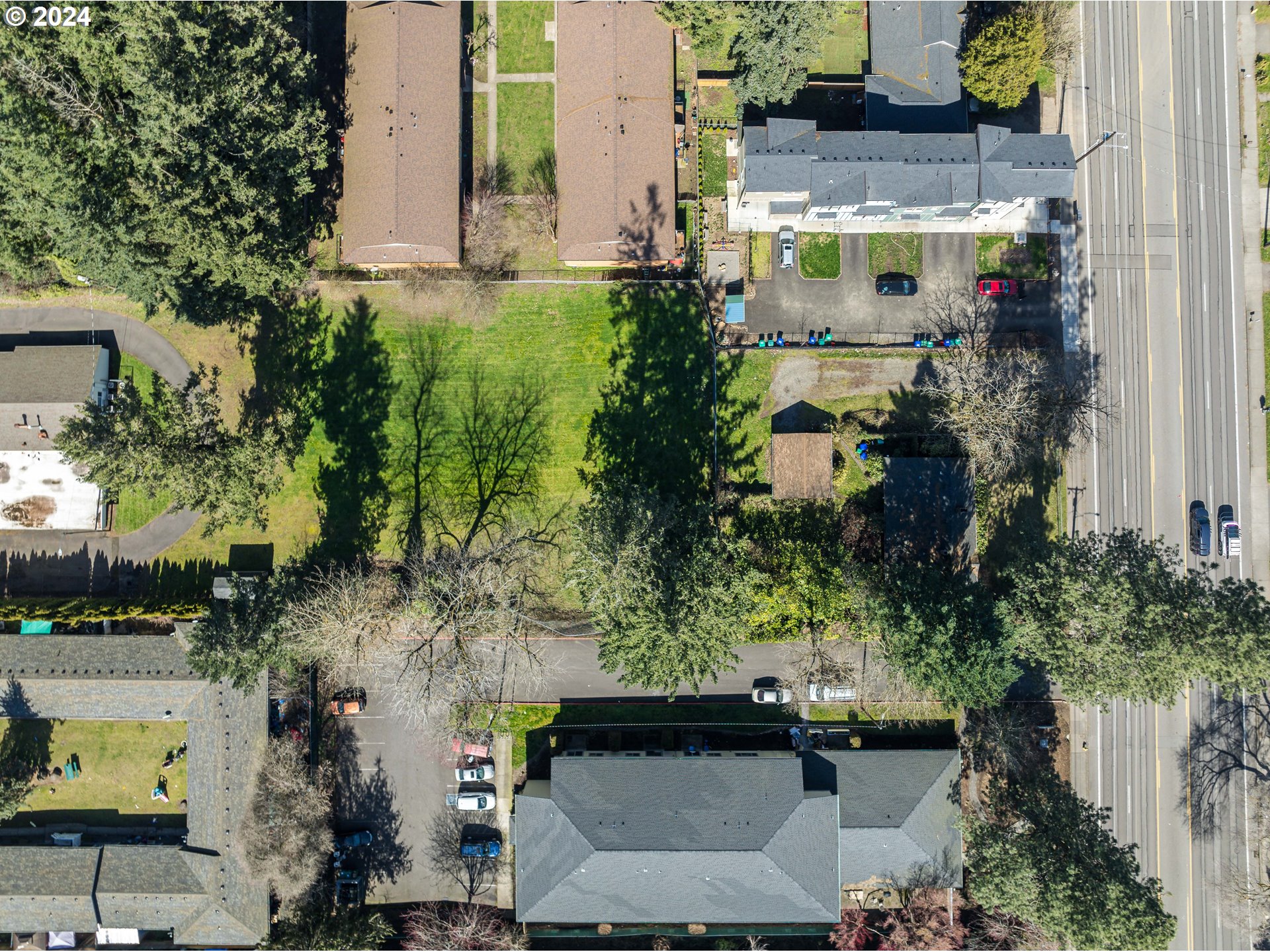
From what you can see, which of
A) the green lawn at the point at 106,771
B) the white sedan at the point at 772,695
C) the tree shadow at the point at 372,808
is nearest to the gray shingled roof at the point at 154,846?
the green lawn at the point at 106,771

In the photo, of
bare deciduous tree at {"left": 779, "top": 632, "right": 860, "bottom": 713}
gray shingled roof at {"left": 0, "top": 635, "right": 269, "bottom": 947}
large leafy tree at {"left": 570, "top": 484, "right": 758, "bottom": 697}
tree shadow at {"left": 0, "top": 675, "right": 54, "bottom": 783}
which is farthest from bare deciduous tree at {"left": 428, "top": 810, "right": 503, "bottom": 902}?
tree shadow at {"left": 0, "top": 675, "right": 54, "bottom": 783}

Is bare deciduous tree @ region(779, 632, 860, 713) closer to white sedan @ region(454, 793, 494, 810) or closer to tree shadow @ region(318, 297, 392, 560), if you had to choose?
white sedan @ region(454, 793, 494, 810)

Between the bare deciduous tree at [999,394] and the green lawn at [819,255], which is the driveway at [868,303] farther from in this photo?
the bare deciduous tree at [999,394]

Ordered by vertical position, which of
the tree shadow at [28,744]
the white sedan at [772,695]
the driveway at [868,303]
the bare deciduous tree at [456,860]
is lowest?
the bare deciduous tree at [456,860]

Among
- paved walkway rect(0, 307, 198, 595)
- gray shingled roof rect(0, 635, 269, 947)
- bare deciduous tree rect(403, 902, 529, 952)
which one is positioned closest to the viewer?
gray shingled roof rect(0, 635, 269, 947)

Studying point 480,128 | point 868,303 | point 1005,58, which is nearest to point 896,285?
point 868,303

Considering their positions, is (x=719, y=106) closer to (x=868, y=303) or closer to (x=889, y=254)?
(x=889, y=254)
